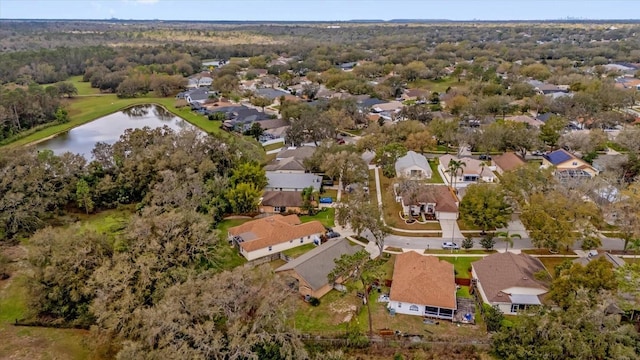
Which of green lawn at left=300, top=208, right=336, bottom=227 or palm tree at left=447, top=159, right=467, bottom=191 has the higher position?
palm tree at left=447, top=159, right=467, bottom=191

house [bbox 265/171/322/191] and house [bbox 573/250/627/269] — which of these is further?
house [bbox 265/171/322/191]

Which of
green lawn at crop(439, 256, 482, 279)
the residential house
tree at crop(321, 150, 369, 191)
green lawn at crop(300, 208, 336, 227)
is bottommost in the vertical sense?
green lawn at crop(300, 208, 336, 227)

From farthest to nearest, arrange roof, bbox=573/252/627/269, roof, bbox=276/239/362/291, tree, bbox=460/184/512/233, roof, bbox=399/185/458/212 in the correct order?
1. roof, bbox=399/185/458/212
2. tree, bbox=460/184/512/233
3. roof, bbox=573/252/627/269
4. roof, bbox=276/239/362/291

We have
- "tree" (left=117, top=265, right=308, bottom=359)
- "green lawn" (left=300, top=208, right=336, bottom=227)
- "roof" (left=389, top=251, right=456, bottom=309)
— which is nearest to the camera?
"tree" (left=117, top=265, right=308, bottom=359)

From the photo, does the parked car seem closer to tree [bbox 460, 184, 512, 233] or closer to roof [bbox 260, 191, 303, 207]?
tree [bbox 460, 184, 512, 233]

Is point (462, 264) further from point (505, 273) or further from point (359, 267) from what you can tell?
point (359, 267)

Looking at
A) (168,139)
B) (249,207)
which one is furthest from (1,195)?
(249,207)

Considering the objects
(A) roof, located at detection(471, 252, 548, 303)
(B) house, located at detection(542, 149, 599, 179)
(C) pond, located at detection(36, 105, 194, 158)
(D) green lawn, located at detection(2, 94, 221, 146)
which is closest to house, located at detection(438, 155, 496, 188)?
(B) house, located at detection(542, 149, 599, 179)

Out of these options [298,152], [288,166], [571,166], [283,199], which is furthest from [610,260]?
[298,152]
